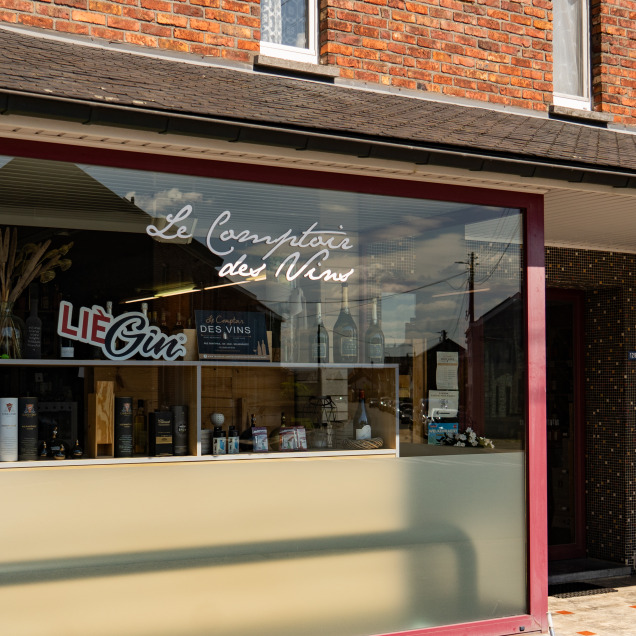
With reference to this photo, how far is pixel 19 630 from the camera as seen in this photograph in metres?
4.68

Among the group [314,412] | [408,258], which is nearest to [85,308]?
[314,412]

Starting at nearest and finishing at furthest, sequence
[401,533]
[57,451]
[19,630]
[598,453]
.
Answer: [19,630]
[57,451]
[401,533]
[598,453]

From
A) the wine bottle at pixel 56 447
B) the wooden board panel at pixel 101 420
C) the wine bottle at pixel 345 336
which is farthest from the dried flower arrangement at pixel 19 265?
the wine bottle at pixel 345 336

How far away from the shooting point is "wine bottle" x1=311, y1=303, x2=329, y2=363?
5.71 meters

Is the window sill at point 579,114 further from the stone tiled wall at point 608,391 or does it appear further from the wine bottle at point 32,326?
the wine bottle at point 32,326

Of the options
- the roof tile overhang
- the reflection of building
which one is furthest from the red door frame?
the roof tile overhang

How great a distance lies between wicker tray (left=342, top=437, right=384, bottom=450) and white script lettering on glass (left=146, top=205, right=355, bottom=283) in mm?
1044

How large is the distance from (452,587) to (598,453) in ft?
11.9

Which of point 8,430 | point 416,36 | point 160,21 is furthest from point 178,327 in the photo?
point 416,36

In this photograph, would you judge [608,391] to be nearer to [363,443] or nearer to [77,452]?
[363,443]

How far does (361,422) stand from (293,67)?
251 cm

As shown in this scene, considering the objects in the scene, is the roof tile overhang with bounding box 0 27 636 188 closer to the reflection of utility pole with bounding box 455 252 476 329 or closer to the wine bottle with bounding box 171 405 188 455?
the reflection of utility pole with bounding box 455 252 476 329

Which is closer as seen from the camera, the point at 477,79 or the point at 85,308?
the point at 85,308

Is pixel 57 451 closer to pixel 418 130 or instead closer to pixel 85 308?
pixel 85 308
